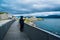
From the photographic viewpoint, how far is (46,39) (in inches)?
348

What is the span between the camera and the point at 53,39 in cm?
762

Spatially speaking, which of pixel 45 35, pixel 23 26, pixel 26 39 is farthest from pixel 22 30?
pixel 45 35

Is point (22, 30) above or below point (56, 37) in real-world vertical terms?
below

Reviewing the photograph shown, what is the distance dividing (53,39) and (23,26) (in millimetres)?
16083

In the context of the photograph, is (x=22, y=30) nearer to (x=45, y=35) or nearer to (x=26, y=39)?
(x=26, y=39)

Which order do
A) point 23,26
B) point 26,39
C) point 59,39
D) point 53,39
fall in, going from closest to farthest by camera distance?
point 59,39 → point 53,39 → point 26,39 → point 23,26

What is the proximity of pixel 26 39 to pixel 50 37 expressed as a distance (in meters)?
8.33

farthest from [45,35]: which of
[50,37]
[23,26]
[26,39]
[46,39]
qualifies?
[23,26]

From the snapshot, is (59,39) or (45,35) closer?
(59,39)

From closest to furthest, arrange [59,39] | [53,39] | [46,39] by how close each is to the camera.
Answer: [59,39]
[53,39]
[46,39]

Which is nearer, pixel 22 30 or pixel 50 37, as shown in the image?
pixel 50 37

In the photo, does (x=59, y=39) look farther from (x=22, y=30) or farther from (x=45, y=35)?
(x=22, y=30)

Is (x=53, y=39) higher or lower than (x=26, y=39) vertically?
higher

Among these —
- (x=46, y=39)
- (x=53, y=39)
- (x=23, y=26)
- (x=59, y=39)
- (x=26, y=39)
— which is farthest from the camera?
(x=23, y=26)
